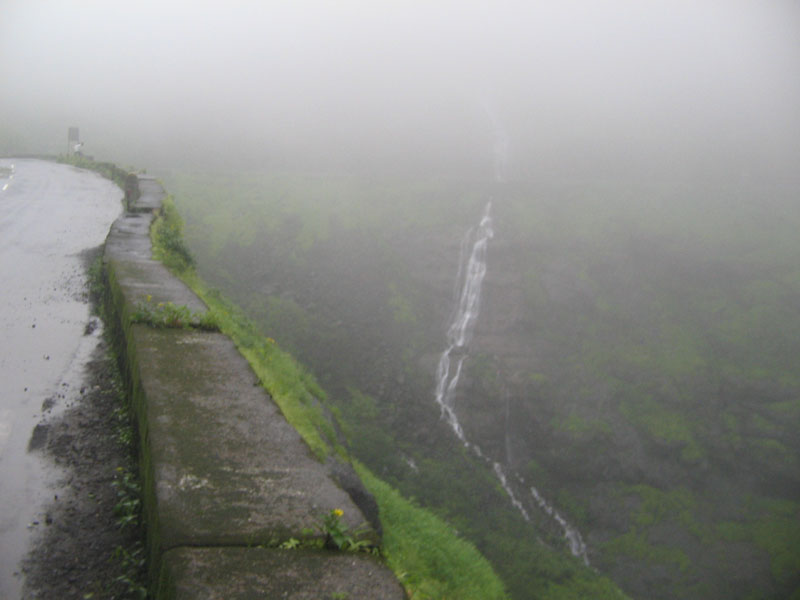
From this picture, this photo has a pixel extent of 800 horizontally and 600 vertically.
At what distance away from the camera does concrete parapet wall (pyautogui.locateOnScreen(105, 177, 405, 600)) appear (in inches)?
120

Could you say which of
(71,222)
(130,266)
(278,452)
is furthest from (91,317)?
(71,222)

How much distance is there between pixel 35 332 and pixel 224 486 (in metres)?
5.15

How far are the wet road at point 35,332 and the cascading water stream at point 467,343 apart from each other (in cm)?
1373

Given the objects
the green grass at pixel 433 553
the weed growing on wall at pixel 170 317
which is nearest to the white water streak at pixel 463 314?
the green grass at pixel 433 553

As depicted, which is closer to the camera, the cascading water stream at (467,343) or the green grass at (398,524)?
the green grass at (398,524)

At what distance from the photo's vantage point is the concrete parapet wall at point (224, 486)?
3051 mm

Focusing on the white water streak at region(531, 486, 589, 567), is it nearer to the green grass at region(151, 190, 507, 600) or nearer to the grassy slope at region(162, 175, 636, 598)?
the grassy slope at region(162, 175, 636, 598)

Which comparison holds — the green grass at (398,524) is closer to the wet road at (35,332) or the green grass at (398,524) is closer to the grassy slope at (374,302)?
the wet road at (35,332)

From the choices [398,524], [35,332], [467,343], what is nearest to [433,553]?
[398,524]

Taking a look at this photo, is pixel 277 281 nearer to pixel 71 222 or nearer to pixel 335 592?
pixel 71 222

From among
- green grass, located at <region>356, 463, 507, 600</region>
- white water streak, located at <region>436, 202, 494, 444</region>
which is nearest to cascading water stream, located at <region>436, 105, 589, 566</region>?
white water streak, located at <region>436, 202, 494, 444</region>

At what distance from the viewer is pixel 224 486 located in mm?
3801

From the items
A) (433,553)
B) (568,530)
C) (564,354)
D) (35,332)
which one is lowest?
(568,530)

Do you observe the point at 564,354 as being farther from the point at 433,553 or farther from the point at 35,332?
the point at 35,332
